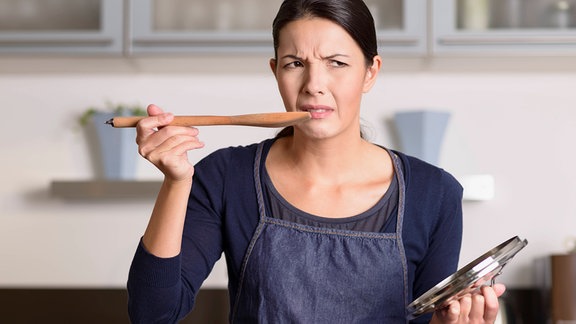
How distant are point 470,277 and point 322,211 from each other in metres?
0.42

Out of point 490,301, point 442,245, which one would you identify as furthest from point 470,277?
point 442,245

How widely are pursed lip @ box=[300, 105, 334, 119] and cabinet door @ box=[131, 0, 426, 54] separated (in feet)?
3.79

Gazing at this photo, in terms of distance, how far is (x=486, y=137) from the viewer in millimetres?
2877

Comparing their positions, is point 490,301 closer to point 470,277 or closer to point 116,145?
point 470,277

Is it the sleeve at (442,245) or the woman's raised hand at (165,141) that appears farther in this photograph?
the sleeve at (442,245)

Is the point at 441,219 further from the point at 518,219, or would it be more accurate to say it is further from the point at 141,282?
the point at 518,219

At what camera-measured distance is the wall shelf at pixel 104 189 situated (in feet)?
9.09

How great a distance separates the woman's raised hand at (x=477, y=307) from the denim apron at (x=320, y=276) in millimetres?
212

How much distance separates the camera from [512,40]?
257cm

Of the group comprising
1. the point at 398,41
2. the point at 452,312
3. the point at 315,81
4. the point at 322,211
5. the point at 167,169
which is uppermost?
the point at 398,41

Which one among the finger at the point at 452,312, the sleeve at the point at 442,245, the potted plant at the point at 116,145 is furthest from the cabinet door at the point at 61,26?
the finger at the point at 452,312

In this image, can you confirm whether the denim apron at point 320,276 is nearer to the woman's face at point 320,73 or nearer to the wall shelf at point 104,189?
the woman's face at point 320,73

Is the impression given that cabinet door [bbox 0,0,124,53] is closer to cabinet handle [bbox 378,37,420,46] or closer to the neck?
cabinet handle [bbox 378,37,420,46]

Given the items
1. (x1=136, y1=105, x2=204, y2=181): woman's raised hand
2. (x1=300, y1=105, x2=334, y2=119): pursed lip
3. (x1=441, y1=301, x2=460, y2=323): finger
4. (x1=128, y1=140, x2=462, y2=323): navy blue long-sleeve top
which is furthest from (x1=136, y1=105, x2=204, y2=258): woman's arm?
(x1=441, y1=301, x2=460, y2=323): finger
